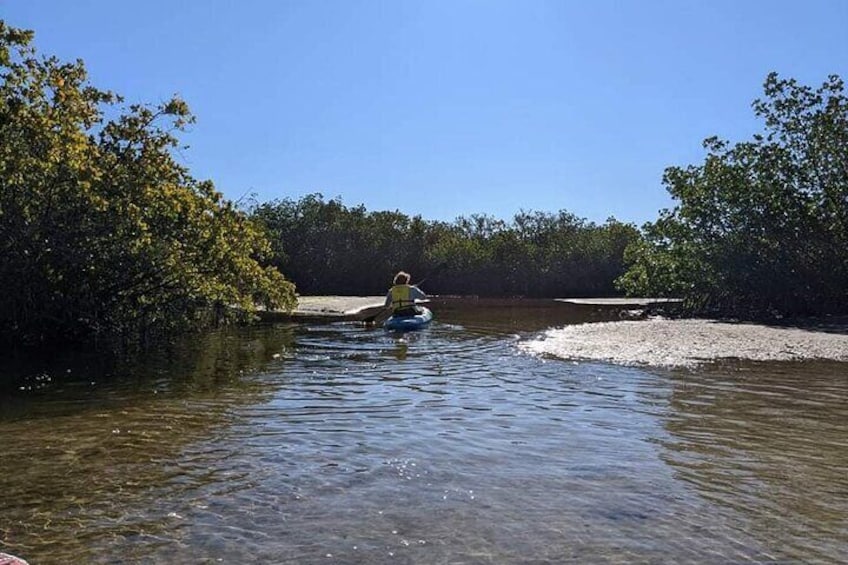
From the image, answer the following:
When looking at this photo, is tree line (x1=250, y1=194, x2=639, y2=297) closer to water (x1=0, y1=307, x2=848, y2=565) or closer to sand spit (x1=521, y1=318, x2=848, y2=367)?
sand spit (x1=521, y1=318, x2=848, y2=367)

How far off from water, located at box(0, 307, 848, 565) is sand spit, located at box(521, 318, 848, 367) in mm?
2133

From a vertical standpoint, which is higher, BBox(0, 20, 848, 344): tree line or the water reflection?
BBox(0, 20, 848, 344): tree line

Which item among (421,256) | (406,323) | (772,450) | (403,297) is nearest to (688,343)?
(406,323)

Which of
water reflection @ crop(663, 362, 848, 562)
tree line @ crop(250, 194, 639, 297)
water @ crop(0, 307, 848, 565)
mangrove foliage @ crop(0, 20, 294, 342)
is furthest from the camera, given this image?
tree line @ crop(250, 194, 639, 297)

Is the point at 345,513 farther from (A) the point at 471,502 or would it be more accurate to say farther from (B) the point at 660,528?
(B) the point at 660,528

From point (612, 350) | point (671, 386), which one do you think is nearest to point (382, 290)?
point (612, 350)

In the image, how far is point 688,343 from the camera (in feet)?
61.9

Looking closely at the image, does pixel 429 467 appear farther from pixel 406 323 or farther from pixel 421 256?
pixel 421 256

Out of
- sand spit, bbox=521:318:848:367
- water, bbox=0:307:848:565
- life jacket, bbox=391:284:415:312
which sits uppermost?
life jacket, bbox=391:284:415:312

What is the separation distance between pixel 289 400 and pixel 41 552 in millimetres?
6331

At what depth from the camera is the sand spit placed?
53.3 feet

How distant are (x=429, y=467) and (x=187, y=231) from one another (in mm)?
12653

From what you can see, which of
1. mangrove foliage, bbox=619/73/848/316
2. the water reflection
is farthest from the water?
mangrove foliage, bbox=619/73/848/316

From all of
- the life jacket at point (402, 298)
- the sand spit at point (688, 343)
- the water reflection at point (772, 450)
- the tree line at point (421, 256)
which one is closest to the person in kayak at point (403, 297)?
the life jacket at point (402, 298)
